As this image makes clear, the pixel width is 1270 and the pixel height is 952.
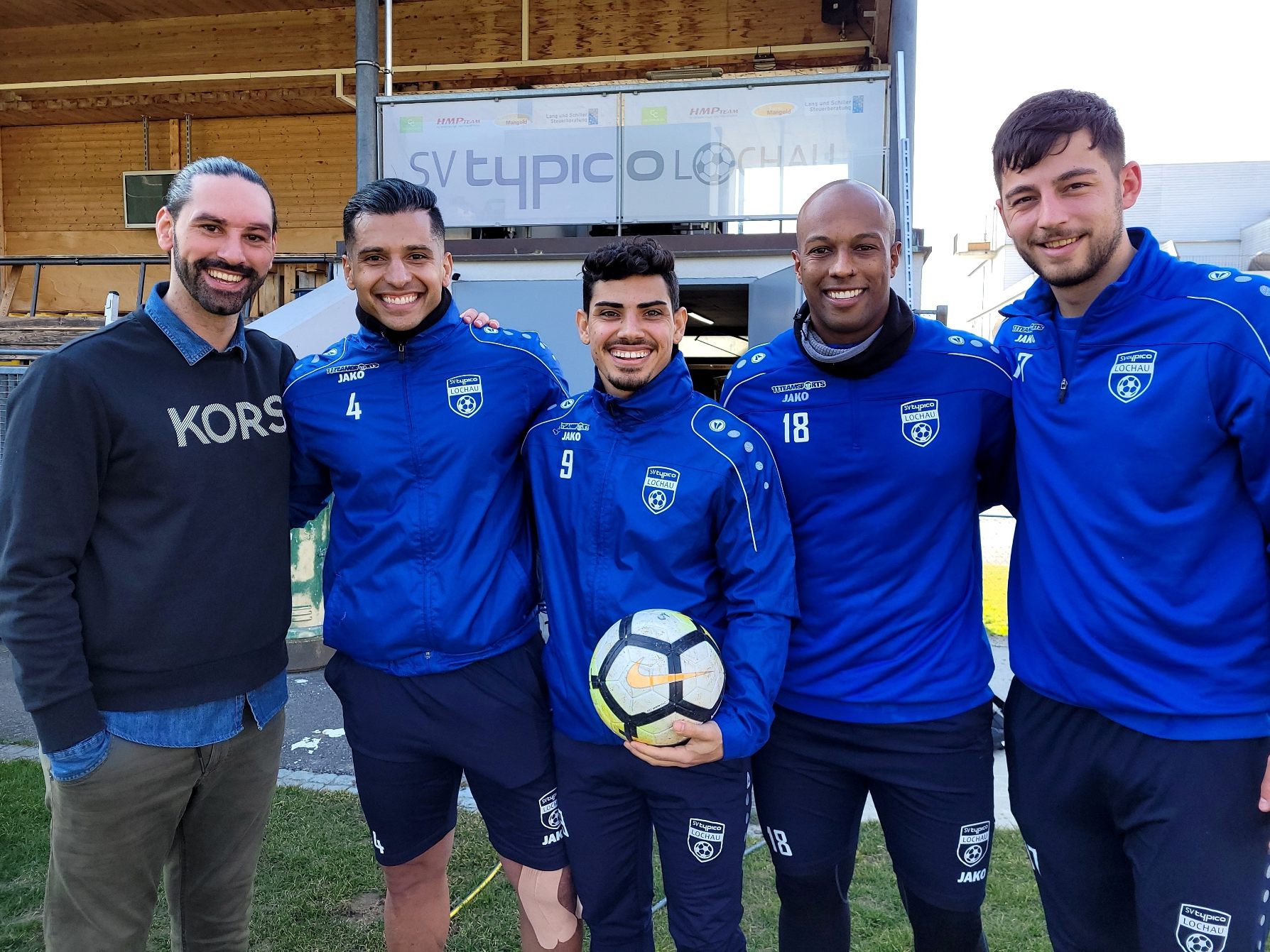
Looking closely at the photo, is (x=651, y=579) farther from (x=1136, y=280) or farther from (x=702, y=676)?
(x=1136, y=280)

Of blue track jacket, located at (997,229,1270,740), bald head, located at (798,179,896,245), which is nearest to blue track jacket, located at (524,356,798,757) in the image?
bald head, located at (798,179,896,245)

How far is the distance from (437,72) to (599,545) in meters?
12.1

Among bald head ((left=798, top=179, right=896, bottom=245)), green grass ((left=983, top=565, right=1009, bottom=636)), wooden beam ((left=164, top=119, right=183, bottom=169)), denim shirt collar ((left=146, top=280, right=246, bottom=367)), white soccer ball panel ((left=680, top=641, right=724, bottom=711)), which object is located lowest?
green grass ((left=983, top=565, right=1009, bottom=636))

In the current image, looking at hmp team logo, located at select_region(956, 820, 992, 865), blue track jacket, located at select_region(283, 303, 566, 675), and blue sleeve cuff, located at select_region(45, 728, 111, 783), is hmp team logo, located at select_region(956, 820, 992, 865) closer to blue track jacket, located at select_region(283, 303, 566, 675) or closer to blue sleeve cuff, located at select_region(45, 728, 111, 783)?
blue track jacket, located at select_region(283, 303, 566, 675)

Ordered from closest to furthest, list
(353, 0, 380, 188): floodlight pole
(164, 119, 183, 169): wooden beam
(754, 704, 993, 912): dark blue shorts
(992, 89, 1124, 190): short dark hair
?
(992, 89, 1124, 190): short dark hair
(754, 704, 993, 912): dark blue shorts
(353, 0, 380, 188): floodlight pole
(164, 119, 183, 169): wooden beam

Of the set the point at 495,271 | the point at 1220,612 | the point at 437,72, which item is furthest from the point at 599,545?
the point at 437,72

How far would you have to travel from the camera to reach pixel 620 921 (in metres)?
2.55

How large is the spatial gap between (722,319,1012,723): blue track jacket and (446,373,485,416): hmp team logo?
950mm

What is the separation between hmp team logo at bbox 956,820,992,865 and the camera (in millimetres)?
2438

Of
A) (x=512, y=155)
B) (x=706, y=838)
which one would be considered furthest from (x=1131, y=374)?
(x=512, y=155)

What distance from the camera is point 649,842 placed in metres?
2.62

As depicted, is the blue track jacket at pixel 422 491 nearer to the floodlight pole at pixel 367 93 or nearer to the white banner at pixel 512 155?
the white banner at pixel 512 155

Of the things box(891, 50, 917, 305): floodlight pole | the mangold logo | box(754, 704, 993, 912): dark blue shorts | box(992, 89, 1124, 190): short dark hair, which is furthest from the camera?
the mangold logo

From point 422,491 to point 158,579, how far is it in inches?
29.4
